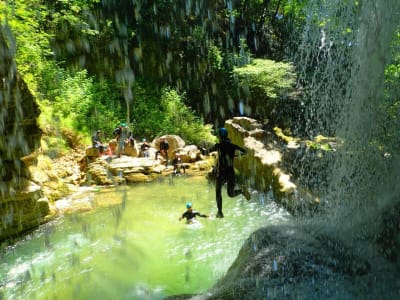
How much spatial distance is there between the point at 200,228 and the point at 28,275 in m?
4.19

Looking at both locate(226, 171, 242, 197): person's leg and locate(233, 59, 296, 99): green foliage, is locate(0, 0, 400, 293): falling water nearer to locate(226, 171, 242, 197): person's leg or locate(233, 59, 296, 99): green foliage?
locate(226, 171, 242, 197): person's leg

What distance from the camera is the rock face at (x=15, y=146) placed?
7509 millimetres

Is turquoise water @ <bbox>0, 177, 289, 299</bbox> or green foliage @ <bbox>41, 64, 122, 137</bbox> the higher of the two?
green foliage @ <bbox>41, 64, 122, 137</bbox>

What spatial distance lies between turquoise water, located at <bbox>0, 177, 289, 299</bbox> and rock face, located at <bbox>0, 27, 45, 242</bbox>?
60 cm

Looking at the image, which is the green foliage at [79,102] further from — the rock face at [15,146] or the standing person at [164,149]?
the rock face at [15,146]

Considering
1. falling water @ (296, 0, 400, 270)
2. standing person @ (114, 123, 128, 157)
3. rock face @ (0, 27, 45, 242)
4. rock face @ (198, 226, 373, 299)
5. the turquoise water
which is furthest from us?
standing person @ (114, 123, 128, 157)

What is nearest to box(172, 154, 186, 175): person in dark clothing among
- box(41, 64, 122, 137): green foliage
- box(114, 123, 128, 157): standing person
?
box(114, 123, 128, 157): standing person

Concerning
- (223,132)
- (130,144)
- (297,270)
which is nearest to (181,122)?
(130,144)

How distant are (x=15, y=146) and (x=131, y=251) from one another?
384 centimetres

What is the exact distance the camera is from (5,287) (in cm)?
627

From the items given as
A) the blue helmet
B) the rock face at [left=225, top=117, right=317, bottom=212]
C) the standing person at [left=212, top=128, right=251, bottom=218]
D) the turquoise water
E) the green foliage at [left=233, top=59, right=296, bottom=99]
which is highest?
the green foliage at [left=233, top=59, right=296, bottom=99]

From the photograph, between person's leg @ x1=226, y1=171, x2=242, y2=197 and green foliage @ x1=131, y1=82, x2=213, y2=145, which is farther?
green foliage @ x1=131, y1=82, x2=213, y2=145

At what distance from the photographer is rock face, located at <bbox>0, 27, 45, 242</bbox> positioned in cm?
751

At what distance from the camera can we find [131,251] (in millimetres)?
7773
